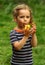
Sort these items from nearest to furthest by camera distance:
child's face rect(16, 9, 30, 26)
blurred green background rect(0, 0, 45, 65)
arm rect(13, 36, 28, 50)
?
arm rect(13, 36, 28, 50) < child's face rect(16, 9, 30, 26) < blurred green background rect(0, 0, 45, 65)

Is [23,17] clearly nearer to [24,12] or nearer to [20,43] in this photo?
[24,12]

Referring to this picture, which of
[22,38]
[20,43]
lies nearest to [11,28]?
[22,38]

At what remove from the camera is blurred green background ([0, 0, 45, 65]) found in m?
5.64

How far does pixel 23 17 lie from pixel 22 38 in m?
0.24

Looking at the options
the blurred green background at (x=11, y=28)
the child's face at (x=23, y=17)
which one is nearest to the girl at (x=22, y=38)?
the child's face at (x=23, y=17)

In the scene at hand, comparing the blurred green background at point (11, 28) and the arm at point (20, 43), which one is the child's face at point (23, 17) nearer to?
the arm at point (20, 43)

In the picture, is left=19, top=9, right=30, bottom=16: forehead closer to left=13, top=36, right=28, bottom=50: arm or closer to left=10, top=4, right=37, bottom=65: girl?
left=10, top=4, right=37, bottom=65: girl

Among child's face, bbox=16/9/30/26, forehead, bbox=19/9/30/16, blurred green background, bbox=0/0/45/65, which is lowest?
blurred green background, bbox=0/0/45/65

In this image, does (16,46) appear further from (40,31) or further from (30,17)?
(40,31)

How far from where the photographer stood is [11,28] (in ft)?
25.5

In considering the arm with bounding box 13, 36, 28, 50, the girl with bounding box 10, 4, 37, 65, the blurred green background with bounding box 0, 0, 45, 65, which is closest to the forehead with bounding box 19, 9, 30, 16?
the girl with bounding box 10, 4, 37, 65

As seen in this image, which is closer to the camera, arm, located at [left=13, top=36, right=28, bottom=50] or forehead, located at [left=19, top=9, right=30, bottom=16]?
arm, located at [left=13, top=36, right=28, bottom=50]

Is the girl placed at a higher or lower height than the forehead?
lower

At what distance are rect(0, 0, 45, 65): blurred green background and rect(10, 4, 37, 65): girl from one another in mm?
1728
